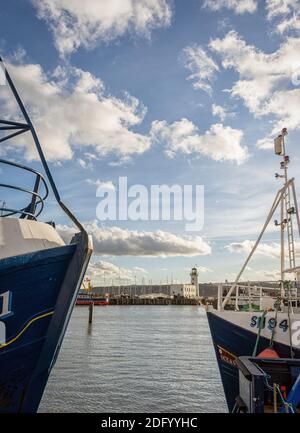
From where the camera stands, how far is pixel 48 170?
309 inches

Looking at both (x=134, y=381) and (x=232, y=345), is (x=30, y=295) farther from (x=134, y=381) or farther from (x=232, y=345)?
(x=134, y=381)

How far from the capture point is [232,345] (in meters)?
12.6

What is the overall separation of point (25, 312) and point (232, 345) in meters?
8.09

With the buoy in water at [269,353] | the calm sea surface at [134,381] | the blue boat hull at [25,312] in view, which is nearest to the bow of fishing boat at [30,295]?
the blue boat hull at [25,312]

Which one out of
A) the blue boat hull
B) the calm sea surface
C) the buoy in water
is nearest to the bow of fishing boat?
the blue boat hull

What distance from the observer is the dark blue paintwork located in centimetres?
1176

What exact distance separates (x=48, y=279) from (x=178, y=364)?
73.9 ft

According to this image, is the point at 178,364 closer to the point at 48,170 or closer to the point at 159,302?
the point at 48,170

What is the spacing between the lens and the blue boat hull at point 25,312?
684 centimetres

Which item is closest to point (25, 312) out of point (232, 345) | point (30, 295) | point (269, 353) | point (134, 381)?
point (30, 295)

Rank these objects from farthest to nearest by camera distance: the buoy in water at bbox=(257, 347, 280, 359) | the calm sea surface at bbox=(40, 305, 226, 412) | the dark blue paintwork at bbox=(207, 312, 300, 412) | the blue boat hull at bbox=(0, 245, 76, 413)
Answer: the calm sea surface at bbox=(40, 305, 226, 412) < the dark blue paintwork at bbox=(207, 312, 300, 412) < the buoy in water at bbox=(257, 347, 280, 359) < the blue boat hull at bbox=(0, 245, 76, 413)

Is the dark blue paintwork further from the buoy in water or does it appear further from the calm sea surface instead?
the calm sea surface

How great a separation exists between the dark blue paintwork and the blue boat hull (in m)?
7.19

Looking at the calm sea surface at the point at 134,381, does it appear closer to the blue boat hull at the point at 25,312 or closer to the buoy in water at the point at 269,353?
the buoy in water at the point at 269,353
